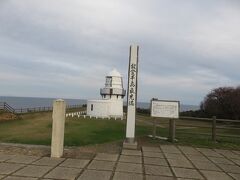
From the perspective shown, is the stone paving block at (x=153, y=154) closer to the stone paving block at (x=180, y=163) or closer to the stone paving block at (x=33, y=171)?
the stone paving block at (x=180, y=163)

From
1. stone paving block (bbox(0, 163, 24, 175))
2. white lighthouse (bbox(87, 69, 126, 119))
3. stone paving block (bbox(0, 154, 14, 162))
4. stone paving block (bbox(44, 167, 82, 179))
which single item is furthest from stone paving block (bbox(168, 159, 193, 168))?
white lighthouse (bbox(87, 69, 126, 119))

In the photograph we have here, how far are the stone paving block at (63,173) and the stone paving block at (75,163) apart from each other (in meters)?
0.40

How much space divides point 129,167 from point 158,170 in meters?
0.71

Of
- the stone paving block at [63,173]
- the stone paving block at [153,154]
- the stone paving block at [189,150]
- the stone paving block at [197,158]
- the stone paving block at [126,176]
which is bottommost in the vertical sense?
the stone paving block at [126,176]

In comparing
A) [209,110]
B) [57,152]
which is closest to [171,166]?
[57,152]

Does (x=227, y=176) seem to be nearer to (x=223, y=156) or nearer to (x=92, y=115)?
(x=223, y=156)

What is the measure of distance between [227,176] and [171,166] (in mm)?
1478

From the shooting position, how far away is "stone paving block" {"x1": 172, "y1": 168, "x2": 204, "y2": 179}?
848 centimetres

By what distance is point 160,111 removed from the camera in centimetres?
1576

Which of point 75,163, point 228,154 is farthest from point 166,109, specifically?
point 75,163

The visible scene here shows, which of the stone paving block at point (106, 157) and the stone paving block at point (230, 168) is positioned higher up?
the stone paving block at point (106, 157)

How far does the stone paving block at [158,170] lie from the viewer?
8.66 m

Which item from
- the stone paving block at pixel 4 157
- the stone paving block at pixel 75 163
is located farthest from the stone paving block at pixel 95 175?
the stone paving block at pixel 4 157

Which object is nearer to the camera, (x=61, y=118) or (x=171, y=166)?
(x=171, y=166)
